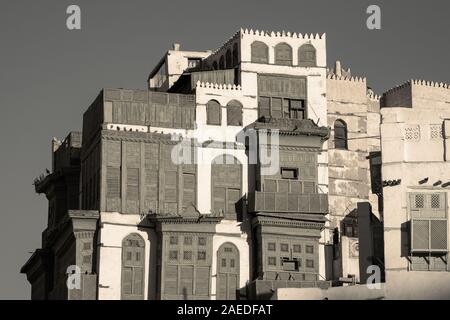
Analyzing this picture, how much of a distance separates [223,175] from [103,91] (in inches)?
277

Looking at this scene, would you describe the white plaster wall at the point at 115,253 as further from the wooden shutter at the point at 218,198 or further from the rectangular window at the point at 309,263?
the rectangular window at the point at 309,263

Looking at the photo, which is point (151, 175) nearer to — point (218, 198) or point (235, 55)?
point (218, 198)

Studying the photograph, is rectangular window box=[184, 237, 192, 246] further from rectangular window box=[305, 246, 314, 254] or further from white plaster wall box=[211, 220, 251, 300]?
rectangular window box=[305, 246, 314, 254]

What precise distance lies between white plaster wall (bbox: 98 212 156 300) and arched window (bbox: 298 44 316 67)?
12.2m

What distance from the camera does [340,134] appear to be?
3469 inches

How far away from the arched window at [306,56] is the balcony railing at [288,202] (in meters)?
7.18

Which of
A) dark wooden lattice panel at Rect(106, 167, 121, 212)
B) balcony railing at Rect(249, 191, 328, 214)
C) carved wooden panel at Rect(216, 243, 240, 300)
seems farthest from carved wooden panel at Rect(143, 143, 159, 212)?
balcony railing at Rect(249, 191, 328, 214)

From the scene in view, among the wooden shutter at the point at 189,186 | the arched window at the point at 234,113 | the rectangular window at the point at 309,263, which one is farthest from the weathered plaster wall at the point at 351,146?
the wooden shutter at the point at 189,186

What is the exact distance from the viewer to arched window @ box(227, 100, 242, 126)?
270ft

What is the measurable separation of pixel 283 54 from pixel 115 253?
1388 cm

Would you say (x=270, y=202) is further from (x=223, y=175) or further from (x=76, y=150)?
(x=76, y=150)

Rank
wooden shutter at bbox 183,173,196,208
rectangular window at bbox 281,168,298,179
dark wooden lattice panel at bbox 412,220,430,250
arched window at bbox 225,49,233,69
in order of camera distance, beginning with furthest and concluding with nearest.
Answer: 1. arched window at bbox 225,49,233,69
2. rectangular window at bbox 281,168,298,179
3. wooden shutter at bbox 183,173,196,208
4. dark wooden lattice panel at bbox 412,220,430,250

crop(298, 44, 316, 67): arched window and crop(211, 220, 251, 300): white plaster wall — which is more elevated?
crop(298, 44, 316, 67): arched window

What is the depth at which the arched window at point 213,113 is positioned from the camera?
82.2 m
